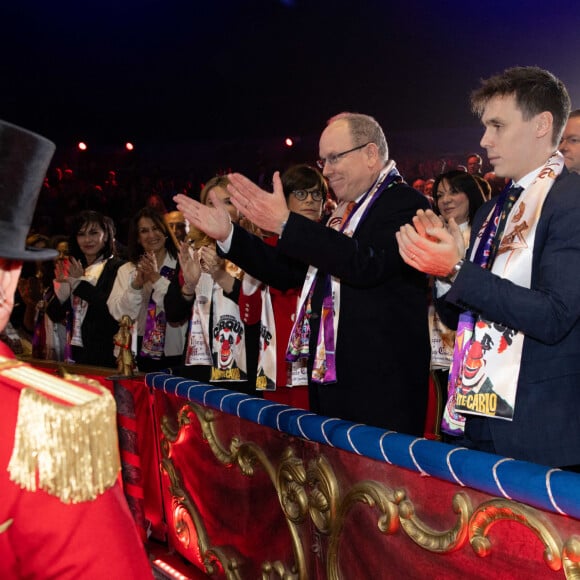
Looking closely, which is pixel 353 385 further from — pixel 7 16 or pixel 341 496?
pixel 7 16

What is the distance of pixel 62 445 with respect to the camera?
1006 millimetres

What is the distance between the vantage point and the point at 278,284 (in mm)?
3053

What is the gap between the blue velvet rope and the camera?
1.52 m

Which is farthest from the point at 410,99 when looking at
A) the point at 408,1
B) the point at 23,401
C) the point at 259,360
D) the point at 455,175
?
the point at 23,401

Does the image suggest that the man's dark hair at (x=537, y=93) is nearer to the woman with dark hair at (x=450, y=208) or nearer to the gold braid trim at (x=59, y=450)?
the gold braid trim at (x=59, y=450)

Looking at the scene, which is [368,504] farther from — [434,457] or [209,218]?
[209,218]

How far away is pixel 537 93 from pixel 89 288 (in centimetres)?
344

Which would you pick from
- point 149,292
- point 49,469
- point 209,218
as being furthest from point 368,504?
point 149,292

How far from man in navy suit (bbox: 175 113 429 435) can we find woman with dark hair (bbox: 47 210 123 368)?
227 centimetres

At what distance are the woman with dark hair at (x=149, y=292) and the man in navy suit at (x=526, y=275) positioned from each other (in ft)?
8.99

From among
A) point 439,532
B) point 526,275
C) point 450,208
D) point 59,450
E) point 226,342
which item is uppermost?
point 450,208

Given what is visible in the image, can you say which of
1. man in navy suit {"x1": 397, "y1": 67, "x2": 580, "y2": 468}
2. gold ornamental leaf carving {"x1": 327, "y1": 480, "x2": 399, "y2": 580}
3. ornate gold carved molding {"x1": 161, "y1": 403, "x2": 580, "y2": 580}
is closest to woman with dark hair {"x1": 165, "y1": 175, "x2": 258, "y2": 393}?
ornate gold carved molding {"x1": 161, "y1": 403, "x2": 580, "y2": 580}

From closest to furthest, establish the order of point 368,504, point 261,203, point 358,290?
point 368,504 < point 261,203 < point 358,290

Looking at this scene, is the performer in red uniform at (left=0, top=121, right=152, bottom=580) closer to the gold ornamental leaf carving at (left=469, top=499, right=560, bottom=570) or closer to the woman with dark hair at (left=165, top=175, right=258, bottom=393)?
the gold ornamental leaf carving at (left=469, top=499, right=560, bottom=570)
